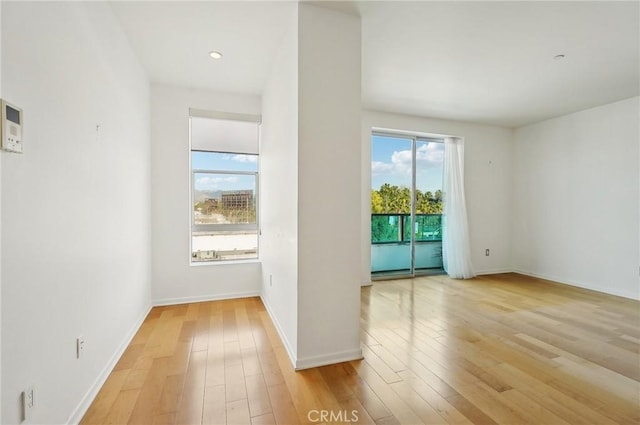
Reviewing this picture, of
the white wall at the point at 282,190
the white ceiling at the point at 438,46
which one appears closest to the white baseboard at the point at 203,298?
the white wall at the point at 282,190

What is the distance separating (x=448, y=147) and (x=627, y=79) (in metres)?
2.18

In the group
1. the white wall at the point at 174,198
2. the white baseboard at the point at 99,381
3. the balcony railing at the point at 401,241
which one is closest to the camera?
the white baseboard at the point at 99,381

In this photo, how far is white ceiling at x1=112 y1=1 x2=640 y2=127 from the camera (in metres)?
2.09

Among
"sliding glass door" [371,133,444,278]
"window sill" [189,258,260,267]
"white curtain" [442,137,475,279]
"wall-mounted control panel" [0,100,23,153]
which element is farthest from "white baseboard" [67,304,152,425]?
"white curtain" [442,137,475,279]

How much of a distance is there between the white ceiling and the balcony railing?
207cm

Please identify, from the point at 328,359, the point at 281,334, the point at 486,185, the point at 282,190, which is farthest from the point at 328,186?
the point at 486,185

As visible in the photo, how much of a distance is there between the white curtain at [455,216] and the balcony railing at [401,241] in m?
0.31

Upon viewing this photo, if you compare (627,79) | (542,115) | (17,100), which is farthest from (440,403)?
(542,115)

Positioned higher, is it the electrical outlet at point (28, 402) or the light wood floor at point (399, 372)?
the electrical outlet at point (28, 402)

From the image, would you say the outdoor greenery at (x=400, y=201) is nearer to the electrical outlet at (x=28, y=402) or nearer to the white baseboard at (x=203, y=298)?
the white baseboard at (x=203, y=298)

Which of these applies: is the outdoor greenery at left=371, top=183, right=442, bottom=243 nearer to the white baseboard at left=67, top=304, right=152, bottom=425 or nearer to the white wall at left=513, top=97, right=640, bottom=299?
the white wall at left=513, top=97, right=640, bottom=299

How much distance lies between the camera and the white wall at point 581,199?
12.6 ft

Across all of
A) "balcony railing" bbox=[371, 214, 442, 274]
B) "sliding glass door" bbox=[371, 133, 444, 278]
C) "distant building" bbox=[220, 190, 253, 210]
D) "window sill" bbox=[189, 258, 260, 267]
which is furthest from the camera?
"balcony railing" bbox=[371, 214, 442, 274]

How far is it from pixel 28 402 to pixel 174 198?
2511mm
